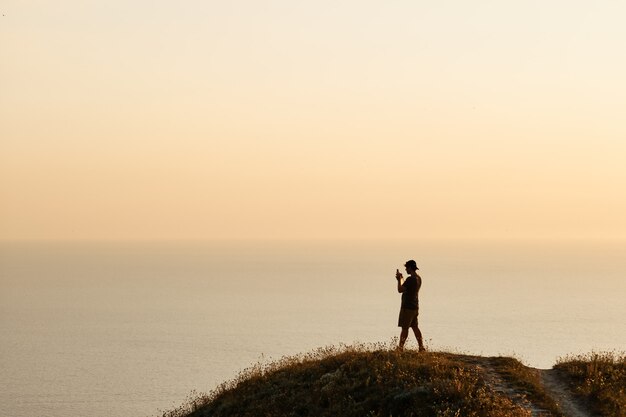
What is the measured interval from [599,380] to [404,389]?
6136 millimetres

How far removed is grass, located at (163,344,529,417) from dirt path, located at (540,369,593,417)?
1685mm

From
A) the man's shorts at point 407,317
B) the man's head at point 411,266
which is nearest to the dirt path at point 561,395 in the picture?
the man's shorts at point 407,317

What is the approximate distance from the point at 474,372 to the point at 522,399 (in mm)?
2077

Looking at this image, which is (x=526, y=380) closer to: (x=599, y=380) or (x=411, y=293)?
(x=599, y=380)

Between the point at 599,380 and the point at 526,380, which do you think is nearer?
the point at 526,380

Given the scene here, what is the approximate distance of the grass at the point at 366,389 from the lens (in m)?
21.3

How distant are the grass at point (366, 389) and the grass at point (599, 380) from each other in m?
2.65

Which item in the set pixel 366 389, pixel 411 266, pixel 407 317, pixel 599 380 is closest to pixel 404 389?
pixel 366 389

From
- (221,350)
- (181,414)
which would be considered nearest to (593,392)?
(181,414)

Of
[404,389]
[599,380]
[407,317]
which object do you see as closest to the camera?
[404,389]

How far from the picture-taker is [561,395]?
2330 cm

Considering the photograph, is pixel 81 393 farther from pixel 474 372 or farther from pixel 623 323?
pixel 623 323

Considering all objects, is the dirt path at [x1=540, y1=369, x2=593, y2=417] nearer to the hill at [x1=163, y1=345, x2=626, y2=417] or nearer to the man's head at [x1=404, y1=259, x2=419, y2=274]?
the hill at [x1=163, y1=345, x2=626, y2=417]

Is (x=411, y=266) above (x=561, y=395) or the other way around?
above
